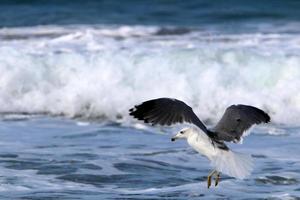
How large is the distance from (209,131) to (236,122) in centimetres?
35

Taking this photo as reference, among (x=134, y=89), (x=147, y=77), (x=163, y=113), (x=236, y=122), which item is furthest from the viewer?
(x=147, y=77)

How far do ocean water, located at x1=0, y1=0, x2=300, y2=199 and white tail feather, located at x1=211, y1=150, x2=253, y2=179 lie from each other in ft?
1.17

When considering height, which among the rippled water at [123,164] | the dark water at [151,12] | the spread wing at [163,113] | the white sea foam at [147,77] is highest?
the dark water at [151,12]

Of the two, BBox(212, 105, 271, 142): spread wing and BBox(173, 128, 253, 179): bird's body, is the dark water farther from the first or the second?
BBox(173, 128, 253, 179): bird's body

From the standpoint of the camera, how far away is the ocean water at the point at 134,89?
862cm

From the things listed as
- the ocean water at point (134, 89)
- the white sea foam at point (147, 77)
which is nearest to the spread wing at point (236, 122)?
the ocean water at point (134, 89)

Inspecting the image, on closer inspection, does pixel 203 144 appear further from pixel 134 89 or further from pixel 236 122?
pixel 134 89

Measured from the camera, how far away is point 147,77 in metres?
13.7

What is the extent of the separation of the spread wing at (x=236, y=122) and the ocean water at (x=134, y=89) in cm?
45

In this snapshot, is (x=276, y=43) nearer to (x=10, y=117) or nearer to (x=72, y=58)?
(x=72, y=58)

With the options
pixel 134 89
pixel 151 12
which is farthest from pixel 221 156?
pixel 151 12

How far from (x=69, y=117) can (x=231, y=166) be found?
4.75 meters

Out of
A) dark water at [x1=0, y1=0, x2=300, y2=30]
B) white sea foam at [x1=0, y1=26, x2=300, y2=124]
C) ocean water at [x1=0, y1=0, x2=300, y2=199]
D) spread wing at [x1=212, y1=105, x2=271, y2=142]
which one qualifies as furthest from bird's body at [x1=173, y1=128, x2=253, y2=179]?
dark water at [x1=0, y1=0, x2=300, y2=30]

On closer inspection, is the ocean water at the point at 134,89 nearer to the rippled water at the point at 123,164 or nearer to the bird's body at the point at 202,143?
the rippled water at the point at 123,164
